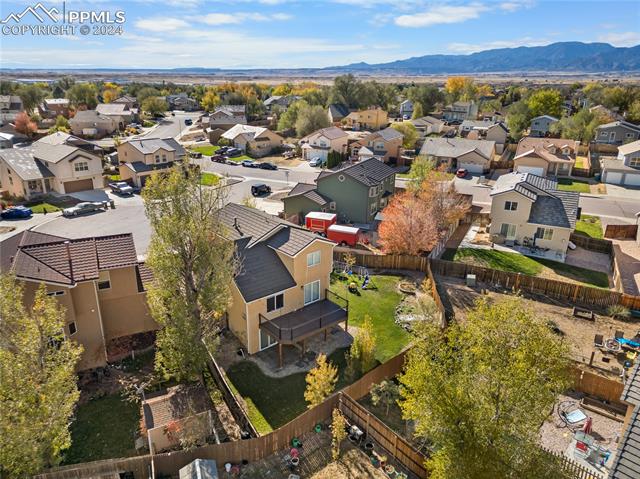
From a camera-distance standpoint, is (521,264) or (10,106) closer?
(521,264)

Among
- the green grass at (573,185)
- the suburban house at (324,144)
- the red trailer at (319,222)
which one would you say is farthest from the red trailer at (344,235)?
the suburban house at (324,144)

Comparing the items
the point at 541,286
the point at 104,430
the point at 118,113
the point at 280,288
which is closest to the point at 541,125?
the point at 541,286

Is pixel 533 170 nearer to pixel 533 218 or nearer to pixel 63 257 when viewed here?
pixel 533 218

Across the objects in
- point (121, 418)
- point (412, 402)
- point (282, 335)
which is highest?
point (412, 402)

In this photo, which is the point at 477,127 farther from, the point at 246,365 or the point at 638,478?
the point at 638,478

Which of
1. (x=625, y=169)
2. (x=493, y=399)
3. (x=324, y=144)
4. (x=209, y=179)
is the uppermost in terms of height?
(x=493, y=399)

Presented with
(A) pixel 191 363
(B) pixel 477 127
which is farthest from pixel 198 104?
(A) pixel 191 363

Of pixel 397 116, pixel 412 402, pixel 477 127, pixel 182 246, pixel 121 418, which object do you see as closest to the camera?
pixel 412 402
